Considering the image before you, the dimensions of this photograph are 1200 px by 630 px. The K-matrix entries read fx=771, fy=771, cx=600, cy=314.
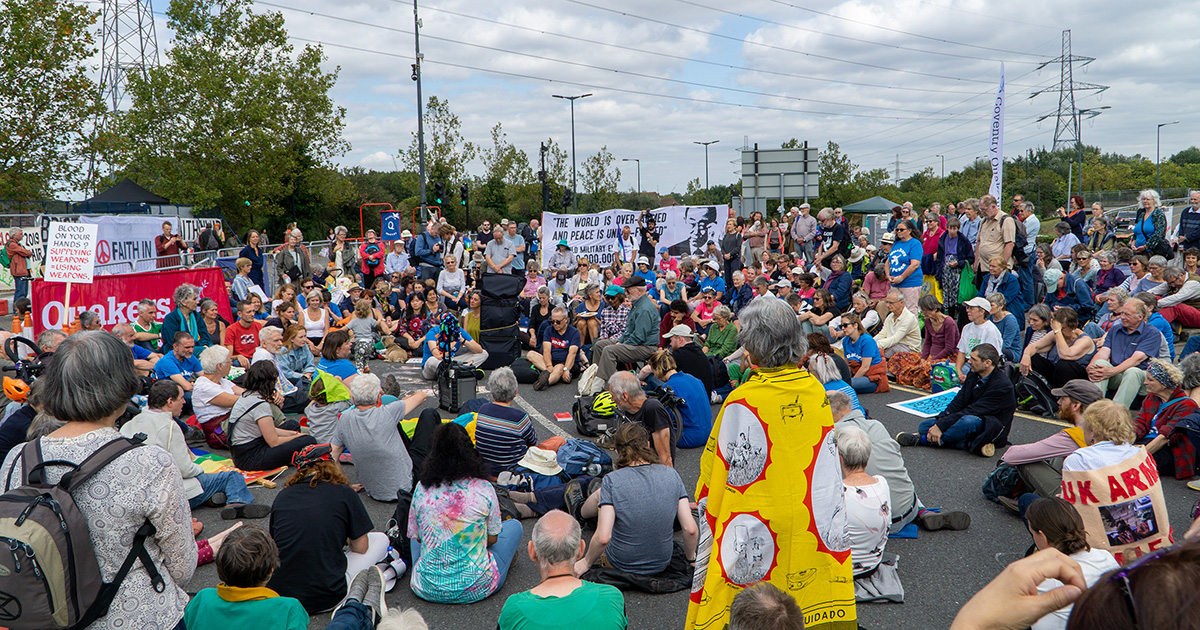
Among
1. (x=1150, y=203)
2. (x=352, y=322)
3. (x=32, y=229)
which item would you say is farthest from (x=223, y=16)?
(x=1150, y=203)

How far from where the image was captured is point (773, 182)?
867 inches

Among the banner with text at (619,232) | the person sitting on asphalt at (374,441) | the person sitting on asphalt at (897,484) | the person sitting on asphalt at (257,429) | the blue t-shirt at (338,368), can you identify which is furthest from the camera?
the banner with text at (619,232)

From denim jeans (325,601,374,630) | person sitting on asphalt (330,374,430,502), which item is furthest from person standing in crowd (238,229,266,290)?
denim jeans (325,601,374,630)

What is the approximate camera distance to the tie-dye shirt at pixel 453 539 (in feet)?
14.8

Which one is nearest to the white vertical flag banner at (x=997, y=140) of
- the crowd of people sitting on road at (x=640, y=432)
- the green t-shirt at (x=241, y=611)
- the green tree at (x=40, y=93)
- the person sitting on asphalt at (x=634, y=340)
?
the crowd of people sitting on road at (x=640, y=432)

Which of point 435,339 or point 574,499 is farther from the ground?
point 435,339

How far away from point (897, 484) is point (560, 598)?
3032mm

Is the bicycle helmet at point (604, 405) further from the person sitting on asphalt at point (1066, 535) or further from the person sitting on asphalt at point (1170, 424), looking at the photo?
the person sitting on asphalt at point (1066, 535)

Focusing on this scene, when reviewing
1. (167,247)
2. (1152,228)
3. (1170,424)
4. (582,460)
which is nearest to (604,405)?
(582,460)

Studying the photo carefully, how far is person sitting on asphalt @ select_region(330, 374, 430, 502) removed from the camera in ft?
19.7

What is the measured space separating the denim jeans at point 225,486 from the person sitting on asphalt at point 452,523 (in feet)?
7.70

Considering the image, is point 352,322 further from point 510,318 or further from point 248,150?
point 248,150

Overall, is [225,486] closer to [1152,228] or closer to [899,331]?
[899,331]

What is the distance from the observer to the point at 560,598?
10.3 feet
